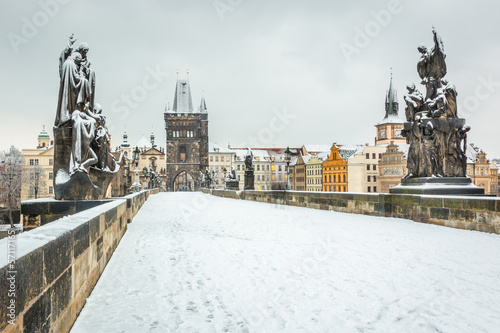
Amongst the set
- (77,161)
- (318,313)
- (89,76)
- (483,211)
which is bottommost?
(318,313)

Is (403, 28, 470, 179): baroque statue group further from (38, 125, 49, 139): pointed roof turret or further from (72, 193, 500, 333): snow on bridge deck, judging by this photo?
(38, 125, 49, 139): pointed roof turret

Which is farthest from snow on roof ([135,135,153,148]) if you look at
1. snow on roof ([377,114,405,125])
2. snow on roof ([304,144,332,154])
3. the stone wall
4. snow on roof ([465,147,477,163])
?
the stone wall

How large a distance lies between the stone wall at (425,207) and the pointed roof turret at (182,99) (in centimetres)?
9229

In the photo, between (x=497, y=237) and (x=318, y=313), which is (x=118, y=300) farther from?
(x=497, y=237)

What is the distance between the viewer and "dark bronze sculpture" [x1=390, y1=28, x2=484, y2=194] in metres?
10.3

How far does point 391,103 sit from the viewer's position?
91312 millimetres

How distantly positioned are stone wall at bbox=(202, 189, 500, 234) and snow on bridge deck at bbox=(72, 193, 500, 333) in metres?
0.72

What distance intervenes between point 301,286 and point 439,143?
7.99 metres

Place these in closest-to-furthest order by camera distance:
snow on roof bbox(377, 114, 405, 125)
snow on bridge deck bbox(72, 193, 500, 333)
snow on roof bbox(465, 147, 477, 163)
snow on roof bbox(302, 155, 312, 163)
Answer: snow on bridge deck bbox(72, 193, 500, 333)
snow on roof bbox(465, 147, 477, 163)
snow on roof bbox(377, 114, 405, 125)
snow on roof bbox(302, 155, 312, 163)

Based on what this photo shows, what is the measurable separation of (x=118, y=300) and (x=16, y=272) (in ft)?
7.16

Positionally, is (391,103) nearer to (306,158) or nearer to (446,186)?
(306,158)

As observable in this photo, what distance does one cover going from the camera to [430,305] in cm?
359

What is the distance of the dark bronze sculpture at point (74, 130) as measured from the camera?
6.65m

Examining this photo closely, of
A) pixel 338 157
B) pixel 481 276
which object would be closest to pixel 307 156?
pixel 338 157
